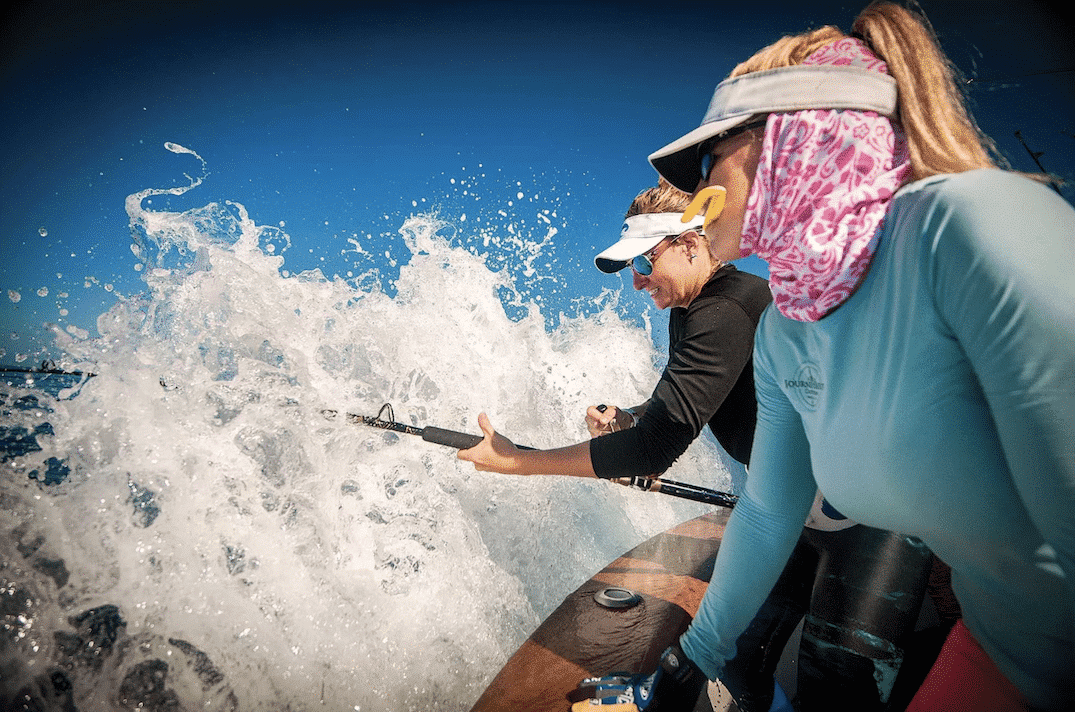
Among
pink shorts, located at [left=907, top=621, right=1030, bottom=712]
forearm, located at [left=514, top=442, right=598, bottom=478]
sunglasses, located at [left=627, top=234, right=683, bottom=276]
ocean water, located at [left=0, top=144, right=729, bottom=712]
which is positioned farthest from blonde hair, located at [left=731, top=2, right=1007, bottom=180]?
ocean water, located at [left=0, top=144, right=729, bottom=712]

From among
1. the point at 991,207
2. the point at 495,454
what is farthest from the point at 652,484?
the point at 991,207

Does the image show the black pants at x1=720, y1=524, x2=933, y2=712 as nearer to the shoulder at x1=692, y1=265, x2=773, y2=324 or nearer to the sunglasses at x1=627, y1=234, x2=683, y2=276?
the shoulder at x1=692, y1=265, x2=773, y2=324

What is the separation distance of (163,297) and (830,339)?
7571 millimetres

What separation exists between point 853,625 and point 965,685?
68 centimetres

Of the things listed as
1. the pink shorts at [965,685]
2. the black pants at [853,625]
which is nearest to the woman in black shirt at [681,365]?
the black pants at [853,625]

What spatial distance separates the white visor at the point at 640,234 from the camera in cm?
235

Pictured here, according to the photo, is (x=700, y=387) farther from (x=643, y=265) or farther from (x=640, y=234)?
(x=640, y=234)

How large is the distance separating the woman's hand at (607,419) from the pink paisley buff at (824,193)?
7.23ft

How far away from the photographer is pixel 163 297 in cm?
565

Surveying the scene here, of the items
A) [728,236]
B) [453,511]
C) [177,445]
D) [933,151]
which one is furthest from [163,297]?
[933,151]

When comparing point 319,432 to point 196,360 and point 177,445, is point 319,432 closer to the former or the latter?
point 177,445

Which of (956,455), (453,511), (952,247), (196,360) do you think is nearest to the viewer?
(952,247)

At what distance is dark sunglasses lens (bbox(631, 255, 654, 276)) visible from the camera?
247 cm

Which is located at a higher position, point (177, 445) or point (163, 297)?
point (163, 297)
